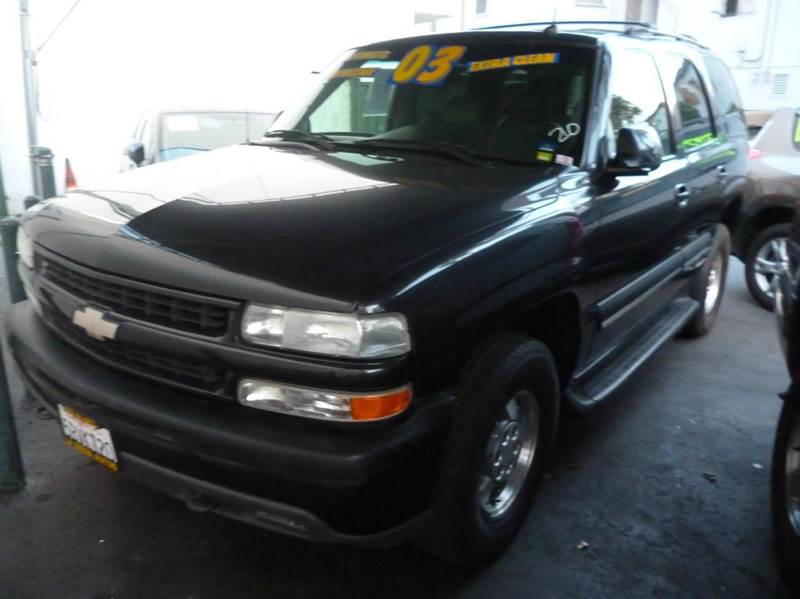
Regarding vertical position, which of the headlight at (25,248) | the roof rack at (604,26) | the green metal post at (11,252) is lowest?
the green metal post at (11,252)

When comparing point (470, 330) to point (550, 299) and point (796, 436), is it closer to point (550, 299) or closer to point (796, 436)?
point (550, 299)

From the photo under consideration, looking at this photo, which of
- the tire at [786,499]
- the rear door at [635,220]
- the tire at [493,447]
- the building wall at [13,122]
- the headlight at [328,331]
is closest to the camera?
the headlight at [328,331]

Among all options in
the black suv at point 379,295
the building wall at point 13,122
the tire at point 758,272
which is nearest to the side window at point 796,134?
the tire at point 758,272

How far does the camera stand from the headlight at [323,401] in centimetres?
186

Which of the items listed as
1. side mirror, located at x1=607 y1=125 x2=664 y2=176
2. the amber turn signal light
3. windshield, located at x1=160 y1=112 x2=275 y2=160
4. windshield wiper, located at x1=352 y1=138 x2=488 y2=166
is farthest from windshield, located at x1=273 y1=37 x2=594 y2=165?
windshield, located at x1=160 y1=112 x2=275 y2=160

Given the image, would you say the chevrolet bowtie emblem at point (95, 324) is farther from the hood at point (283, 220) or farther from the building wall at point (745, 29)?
the building wall at point (745, 29)

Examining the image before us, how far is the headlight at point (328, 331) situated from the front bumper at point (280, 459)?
21 centimetres

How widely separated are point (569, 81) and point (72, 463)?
2851mm

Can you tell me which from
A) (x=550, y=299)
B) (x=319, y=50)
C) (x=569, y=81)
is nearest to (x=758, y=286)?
(x=569, y=81)

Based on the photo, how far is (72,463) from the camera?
321cm

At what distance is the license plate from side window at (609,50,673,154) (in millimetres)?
2374

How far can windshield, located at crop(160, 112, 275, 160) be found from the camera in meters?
6.37

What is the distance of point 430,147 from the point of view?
3.02 metres

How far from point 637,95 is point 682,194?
2.27ft
